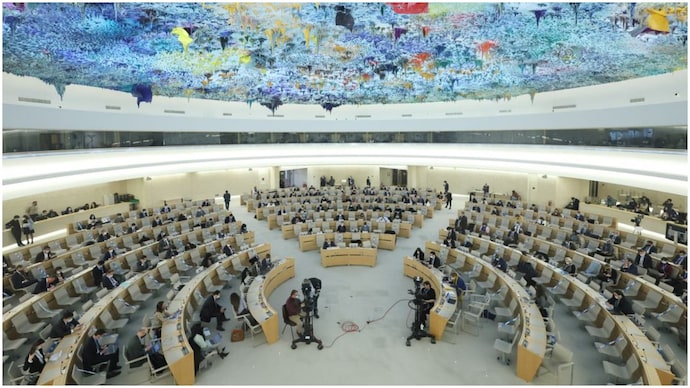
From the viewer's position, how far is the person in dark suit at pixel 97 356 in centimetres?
725

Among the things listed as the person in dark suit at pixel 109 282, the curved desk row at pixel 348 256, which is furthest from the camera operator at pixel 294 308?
the person in dark suit at pixel 109 282

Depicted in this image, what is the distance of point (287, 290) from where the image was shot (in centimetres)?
1189

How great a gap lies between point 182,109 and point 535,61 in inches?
712

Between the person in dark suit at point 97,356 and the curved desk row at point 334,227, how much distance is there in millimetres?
9868

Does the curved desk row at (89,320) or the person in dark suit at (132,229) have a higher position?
the person in dark suit at (132,229)

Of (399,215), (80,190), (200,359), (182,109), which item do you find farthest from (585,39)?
(80,190)

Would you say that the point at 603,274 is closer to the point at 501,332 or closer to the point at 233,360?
the point at 501,332

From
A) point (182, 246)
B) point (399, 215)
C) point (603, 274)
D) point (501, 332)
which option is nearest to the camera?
point (501, 332)

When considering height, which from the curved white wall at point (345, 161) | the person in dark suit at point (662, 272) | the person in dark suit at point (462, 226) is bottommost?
the person in dark suit at point (662, 272)

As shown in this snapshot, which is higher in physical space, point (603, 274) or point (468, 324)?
point (603, 274)

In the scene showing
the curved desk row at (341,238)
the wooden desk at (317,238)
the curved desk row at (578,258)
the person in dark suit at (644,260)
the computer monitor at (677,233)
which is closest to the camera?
the curved desk row at (578,258)

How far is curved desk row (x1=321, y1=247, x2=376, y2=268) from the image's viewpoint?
45.1 feet

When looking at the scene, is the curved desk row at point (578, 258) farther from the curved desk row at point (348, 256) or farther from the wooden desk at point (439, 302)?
the curved desk row at point (348, 256)

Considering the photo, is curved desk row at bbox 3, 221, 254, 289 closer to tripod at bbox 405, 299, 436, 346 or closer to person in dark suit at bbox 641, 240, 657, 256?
tripod at bbox 405, 299, 436, 346
